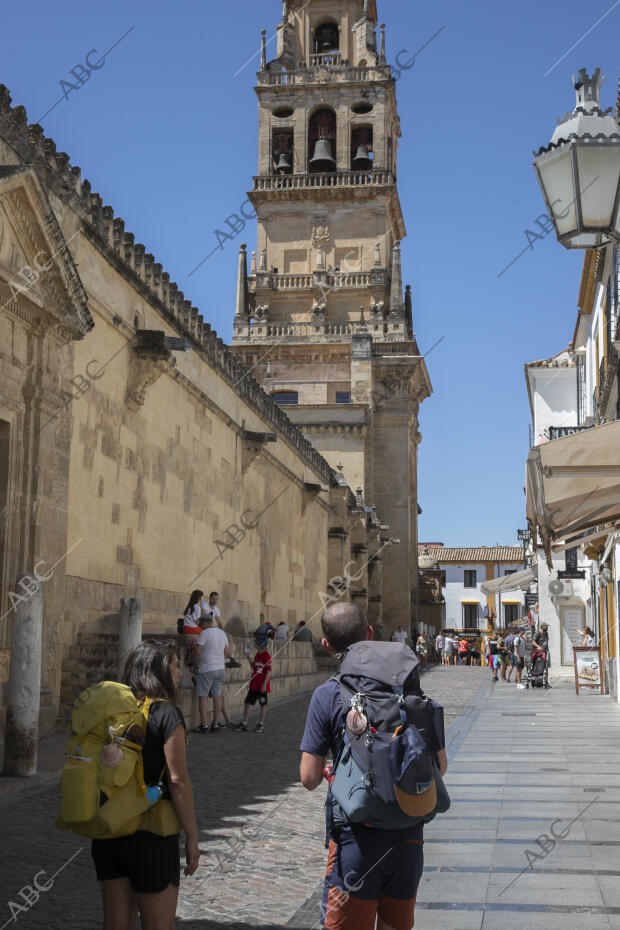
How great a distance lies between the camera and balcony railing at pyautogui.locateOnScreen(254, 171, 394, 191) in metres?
46.6

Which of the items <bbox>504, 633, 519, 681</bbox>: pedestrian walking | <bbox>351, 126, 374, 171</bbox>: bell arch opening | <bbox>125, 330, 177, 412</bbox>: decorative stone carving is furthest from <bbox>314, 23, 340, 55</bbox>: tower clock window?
<bbox>125, 330, 177, 412</bbox>: decorative stone carving

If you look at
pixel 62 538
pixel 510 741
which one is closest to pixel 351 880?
pixel 62 538

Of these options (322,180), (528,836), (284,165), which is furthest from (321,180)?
(528,836)

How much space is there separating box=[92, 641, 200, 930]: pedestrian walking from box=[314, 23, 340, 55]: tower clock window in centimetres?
5195

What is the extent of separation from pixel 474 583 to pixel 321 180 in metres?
40.3

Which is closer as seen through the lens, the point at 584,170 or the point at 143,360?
the point at 584,170

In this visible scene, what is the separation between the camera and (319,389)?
4466 centimetres

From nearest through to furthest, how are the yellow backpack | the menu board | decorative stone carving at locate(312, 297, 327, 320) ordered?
the yellow backpack
the menu board
decorative stone carving at locate(312, 297, 327, 320)

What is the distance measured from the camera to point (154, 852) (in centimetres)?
340

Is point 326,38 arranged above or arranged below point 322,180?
above

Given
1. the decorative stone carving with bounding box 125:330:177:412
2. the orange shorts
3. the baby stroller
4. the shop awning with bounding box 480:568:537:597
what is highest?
the decorative stone carving with bounding box 125:330:177:412

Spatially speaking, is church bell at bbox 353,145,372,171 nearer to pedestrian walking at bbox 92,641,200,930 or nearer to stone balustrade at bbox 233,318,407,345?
stone balustrade at bbox 233,318,407,345

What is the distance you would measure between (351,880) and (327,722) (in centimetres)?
48

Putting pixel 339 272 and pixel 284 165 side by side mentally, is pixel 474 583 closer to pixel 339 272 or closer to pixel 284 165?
pixel 339 272
